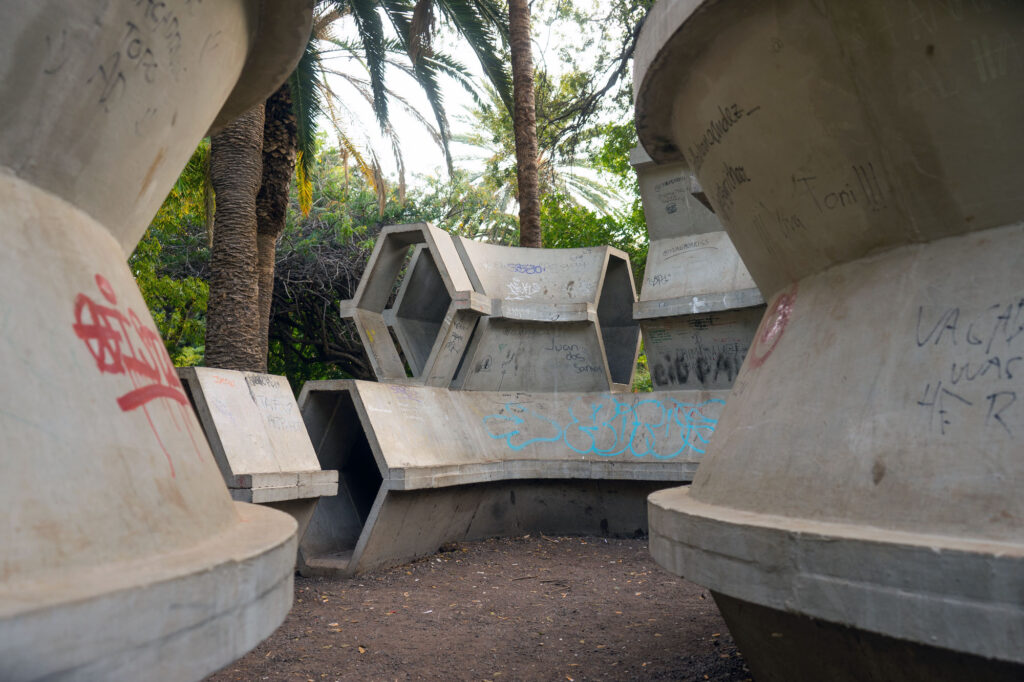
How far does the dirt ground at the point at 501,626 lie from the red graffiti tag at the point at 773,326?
6.69 ft

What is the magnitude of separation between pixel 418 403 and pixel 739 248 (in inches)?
214

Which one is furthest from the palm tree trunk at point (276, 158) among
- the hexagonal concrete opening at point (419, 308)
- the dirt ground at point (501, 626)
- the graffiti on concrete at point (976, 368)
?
the graffiti on concrete at point (976, 368)

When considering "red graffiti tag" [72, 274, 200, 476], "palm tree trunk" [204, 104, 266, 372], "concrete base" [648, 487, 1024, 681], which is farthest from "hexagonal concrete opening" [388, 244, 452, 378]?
"concrete base" [648, 487, 1024, 681]

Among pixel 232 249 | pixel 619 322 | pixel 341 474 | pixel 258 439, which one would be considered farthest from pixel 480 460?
pixel 619 322

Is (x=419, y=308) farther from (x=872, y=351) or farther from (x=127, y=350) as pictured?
(x=127, y=350)

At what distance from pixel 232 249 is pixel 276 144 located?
80.7 inches

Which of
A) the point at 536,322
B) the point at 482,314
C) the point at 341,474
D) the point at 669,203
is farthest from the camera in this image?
the point at 669,203

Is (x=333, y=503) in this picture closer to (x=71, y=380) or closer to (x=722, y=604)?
(x=722, y=604)

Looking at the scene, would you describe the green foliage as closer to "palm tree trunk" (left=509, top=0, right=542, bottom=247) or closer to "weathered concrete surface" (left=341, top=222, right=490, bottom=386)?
"weathered concrete surface" (left=341, top=222, right=490, bottom=386)

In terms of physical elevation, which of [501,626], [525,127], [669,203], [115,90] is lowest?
[501,626]

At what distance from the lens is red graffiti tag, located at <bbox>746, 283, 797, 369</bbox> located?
3903mm

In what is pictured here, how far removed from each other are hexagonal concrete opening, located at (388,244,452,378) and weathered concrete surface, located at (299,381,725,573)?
1.28 m

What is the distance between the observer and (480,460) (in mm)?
9445

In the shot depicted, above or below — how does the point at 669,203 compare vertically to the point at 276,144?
below
